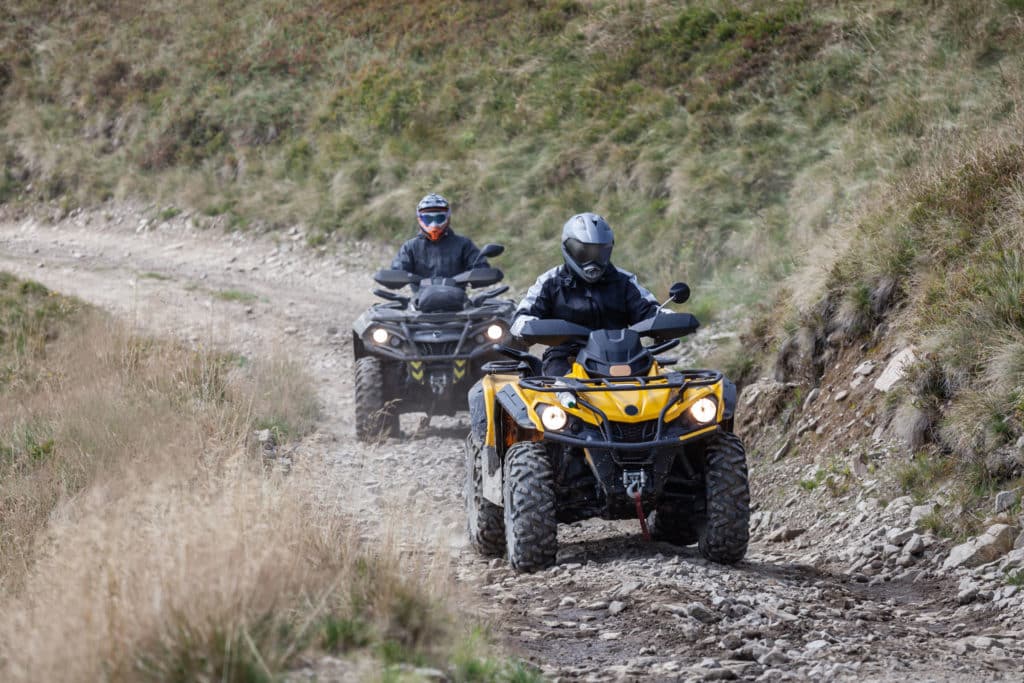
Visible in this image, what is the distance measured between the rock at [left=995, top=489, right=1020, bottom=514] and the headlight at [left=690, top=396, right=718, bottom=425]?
165 centimetres

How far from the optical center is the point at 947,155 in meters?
11.2

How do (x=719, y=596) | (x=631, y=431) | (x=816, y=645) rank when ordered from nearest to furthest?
1. (x=816, y=645)
2. (x=719, y=596)
3. (x=631, y=431)

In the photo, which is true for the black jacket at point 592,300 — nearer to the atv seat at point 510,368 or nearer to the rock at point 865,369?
the atv seat at point 510,368

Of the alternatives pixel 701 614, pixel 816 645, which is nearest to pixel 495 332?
pixel 701 614

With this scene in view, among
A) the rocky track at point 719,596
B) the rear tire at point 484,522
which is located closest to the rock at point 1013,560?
the rocky track at point 719,596

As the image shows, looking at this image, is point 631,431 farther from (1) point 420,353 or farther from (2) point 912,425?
(1) point 420,353

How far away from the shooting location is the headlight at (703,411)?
21.7ft

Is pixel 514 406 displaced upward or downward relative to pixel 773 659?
upward

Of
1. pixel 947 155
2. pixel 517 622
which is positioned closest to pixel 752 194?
pixel 947 155

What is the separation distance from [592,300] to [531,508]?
174 cm

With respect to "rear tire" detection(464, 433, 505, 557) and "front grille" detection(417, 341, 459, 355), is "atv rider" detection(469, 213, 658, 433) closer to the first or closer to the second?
"rear tire" detection(464, 433, 505, 557)

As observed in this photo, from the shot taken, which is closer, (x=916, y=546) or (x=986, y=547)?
(x=986, y=547)

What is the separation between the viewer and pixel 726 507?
661 centimetres

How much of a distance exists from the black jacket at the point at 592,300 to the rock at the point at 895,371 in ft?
6.62
